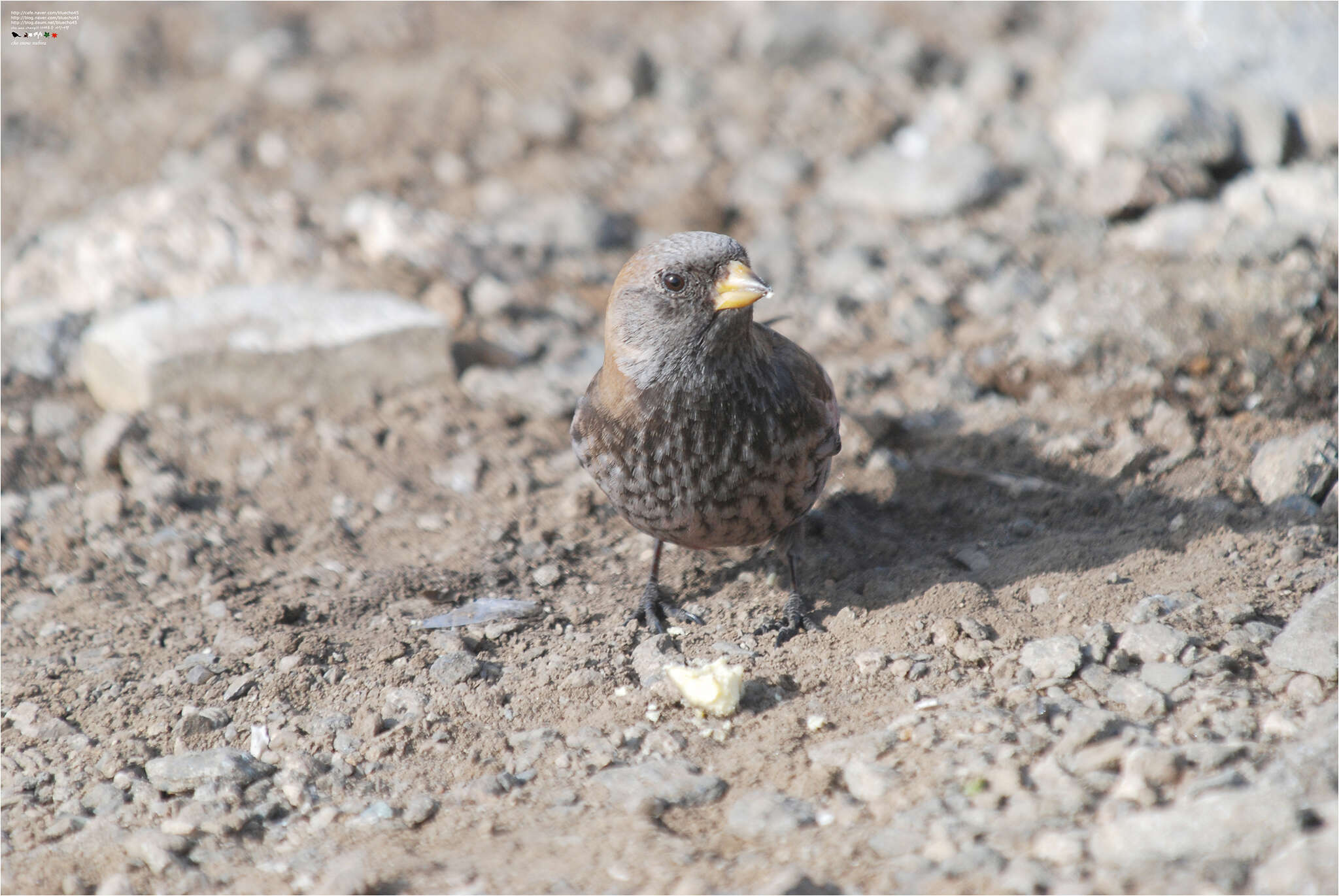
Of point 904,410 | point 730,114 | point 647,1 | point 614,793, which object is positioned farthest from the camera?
point 647,1

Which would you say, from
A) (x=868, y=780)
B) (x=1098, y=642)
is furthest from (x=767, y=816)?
(x=1098, y=642)

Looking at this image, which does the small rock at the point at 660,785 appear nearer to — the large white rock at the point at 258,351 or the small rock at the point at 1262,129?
the large white rock at the point at 258,351

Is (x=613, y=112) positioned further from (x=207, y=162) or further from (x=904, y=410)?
(x=904, y=410)

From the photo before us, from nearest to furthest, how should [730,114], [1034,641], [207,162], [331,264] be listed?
[1034,641] → [331,264] → [207,162] → [730,114]

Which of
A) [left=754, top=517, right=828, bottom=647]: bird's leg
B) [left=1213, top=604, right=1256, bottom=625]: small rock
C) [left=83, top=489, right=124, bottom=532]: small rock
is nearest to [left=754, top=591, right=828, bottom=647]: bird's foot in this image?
[left=754, top=517, right=828, bottom=647]: bird's leg

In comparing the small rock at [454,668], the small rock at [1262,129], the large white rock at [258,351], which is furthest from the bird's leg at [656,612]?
the small rock at [1262,129]

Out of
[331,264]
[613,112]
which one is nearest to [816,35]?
[613,112]
